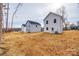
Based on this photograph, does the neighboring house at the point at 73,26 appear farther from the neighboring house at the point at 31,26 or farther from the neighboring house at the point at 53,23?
the neighboring house at the point at 31,26

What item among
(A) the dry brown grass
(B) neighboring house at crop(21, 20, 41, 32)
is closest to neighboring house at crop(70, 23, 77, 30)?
(A) the dry brown grass

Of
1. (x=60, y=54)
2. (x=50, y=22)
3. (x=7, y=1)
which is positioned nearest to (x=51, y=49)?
(x=60, y=54)

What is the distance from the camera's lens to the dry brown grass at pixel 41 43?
2.17m

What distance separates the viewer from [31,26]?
2205mm

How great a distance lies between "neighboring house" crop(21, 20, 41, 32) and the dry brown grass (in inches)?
1.5

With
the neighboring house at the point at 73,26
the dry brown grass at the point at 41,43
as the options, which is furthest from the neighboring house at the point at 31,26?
the neighboring house at the point at 73,26

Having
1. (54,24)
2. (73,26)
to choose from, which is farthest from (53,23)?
(73,26)

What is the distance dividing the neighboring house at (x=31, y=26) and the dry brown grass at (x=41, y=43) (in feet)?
0.13

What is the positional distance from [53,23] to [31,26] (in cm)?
21

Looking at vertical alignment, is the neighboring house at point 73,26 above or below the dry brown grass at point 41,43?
above

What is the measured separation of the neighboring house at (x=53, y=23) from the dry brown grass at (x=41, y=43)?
0.17ft

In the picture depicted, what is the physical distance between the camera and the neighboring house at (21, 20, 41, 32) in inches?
86.3

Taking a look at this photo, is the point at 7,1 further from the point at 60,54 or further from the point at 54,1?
the point at 60,54

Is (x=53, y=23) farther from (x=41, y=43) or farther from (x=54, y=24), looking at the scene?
(x=41, y=43)
